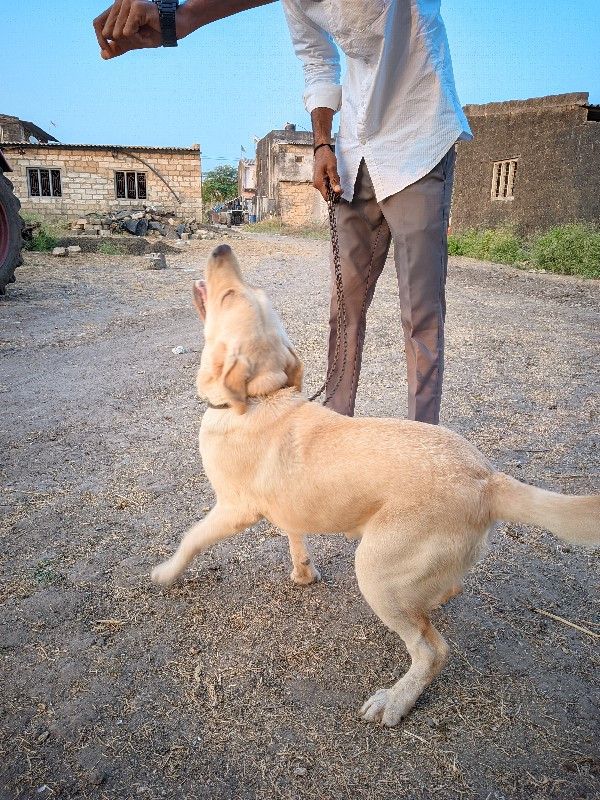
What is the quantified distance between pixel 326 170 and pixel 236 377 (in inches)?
54.0

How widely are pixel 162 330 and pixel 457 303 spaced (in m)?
4.36

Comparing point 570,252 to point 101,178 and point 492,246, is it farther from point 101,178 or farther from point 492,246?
point 101,178

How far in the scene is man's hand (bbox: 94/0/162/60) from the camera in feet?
7.00

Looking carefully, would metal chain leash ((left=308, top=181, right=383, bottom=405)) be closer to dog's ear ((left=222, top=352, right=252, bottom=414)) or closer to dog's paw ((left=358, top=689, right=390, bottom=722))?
dog's ear ((left=222, top=352, right=252, bottom=414))

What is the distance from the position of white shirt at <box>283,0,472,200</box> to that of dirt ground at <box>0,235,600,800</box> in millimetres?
1735

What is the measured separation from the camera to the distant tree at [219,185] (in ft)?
195

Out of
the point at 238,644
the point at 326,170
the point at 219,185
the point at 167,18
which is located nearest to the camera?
the point at 238,644

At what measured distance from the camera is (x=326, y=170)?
2.83 m

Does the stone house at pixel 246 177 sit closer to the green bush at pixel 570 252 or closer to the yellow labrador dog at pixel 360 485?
the green bush at pixel 570 252

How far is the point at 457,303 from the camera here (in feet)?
28.8

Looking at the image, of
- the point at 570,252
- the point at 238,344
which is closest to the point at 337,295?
the point at 238,344

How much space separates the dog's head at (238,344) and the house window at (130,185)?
24.7 meters

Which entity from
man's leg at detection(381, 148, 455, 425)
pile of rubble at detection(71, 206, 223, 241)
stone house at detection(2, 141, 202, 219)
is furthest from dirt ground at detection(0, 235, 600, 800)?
stone house at detection(2, 141, 202, 219)

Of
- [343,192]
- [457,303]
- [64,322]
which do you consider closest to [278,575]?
[343,192]
